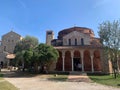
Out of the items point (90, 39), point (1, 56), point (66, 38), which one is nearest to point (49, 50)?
point (66, 38)

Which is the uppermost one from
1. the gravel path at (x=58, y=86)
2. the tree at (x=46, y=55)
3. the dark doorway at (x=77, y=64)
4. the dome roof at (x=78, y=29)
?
the dome roof at (x=78, y=29)

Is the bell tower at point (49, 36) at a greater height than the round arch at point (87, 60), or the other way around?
the bell tower at point (49, 36)

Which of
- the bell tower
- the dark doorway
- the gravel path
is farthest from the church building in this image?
the gravel path

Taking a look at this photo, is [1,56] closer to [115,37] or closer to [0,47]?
[0,47]

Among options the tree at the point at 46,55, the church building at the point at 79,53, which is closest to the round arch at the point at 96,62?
the church building at the point at 79,53

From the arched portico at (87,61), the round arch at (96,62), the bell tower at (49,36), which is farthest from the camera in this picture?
the bell tower at (49,36)

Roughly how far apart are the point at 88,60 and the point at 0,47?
152ft

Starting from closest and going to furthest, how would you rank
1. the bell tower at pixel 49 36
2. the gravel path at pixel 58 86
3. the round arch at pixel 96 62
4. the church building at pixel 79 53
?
the gravel path at pixel 58 86, the church building at pixel 79 53, the round arch at pixel 96 62, the bell tower at pixel 49 36

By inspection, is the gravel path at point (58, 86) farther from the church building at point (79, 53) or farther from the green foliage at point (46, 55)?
the church building at point (79, 53)

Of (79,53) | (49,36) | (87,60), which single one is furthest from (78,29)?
(49,36)

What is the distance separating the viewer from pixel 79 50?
34031 mm

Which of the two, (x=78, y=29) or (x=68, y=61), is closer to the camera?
(x=68, y=61)

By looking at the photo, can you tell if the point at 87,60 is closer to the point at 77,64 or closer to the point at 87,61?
the point at 87,61

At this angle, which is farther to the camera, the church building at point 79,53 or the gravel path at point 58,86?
the church building at point 79,53
